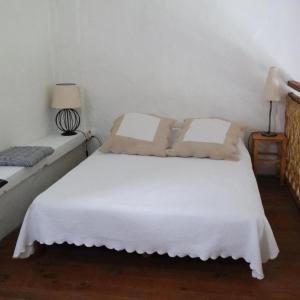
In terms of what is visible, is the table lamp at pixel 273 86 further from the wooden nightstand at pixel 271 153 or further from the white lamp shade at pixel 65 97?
the white lamp shade at pixel 65 97

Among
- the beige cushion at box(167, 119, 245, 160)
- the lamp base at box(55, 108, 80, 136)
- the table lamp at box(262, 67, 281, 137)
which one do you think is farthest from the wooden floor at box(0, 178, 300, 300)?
the lamp base at box(55, 108, 80, 136)

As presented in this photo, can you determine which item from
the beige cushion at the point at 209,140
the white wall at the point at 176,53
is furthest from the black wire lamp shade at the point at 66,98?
the beige cushion at the point at 209,140

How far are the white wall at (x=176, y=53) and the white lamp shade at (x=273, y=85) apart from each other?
21 cm

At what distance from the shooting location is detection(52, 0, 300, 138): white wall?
3.60 metres

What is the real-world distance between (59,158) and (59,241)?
124 centimetres

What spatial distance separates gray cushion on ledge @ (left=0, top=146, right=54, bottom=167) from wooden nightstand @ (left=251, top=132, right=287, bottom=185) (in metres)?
1.89

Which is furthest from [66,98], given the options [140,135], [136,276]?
[136,276]

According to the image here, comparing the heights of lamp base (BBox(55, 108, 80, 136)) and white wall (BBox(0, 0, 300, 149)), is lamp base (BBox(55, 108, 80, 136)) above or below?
below

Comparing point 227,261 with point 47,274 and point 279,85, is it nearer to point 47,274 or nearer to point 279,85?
point 47,274

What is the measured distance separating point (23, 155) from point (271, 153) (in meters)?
2.41

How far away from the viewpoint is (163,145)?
11.1 ft

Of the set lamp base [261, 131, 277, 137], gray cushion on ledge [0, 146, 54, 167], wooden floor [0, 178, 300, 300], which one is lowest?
wooden floor [0, 178, 300, 300]

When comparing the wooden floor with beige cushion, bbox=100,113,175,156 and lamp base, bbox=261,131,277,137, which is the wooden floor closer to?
beige cushion, bbox=100,113,175,156

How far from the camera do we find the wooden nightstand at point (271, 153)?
3.57 metres
